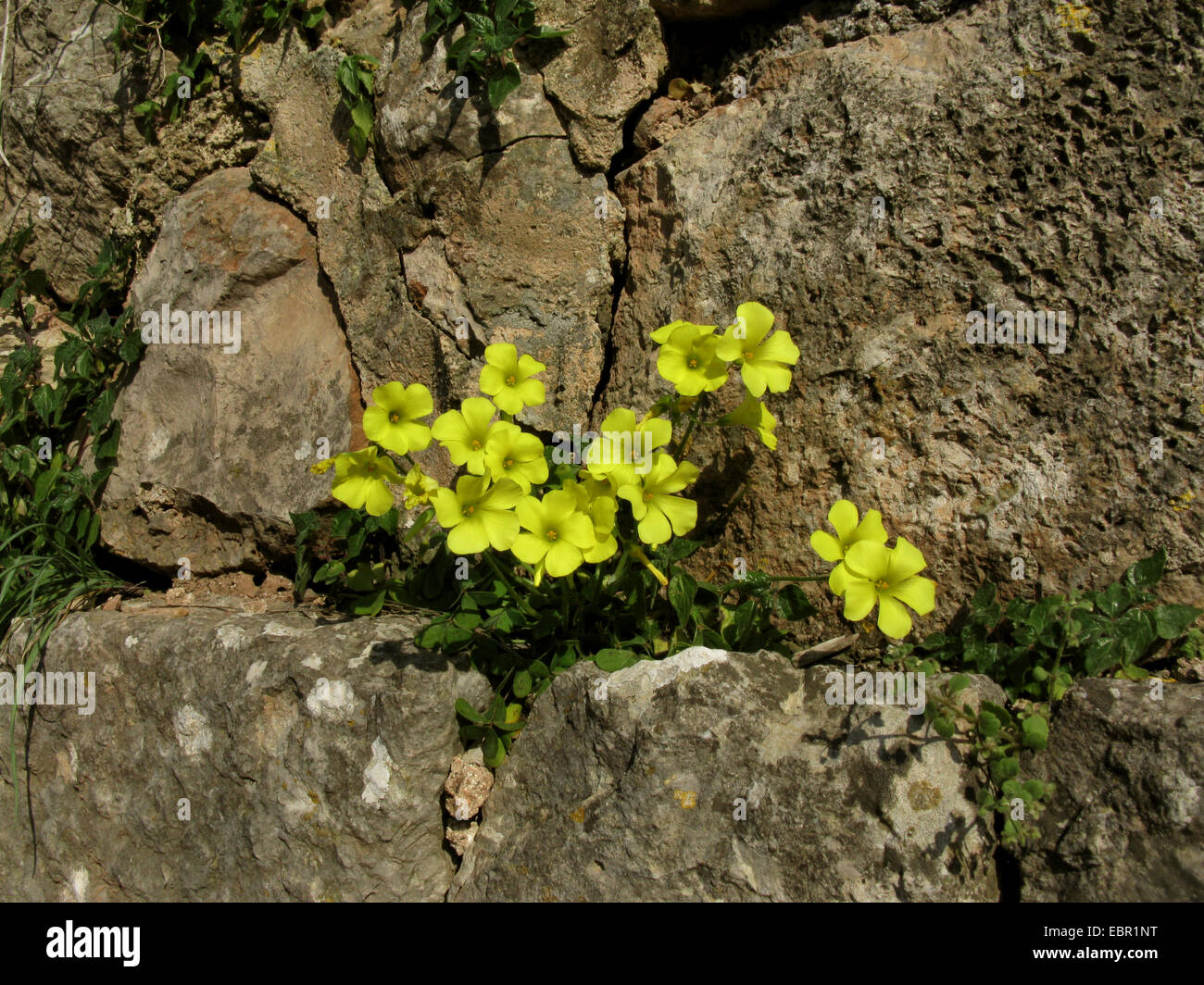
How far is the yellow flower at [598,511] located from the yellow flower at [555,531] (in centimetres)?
3

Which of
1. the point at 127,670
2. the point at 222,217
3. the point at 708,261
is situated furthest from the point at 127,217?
the point at 708,261

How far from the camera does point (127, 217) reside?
4.59 m

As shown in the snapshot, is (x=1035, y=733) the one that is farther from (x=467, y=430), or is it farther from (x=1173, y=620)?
(x=467, y=430)

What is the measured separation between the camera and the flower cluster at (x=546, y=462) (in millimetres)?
2738

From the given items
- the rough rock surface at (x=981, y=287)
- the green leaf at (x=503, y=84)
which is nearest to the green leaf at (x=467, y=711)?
the rough rock surface at (x=981, y=287)

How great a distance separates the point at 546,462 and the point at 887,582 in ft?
3.96

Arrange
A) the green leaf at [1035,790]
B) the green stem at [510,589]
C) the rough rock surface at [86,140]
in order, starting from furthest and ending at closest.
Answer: the rough rock surface at [86,140] → the green stem at [510,589] → the green leaf at [1035,790]

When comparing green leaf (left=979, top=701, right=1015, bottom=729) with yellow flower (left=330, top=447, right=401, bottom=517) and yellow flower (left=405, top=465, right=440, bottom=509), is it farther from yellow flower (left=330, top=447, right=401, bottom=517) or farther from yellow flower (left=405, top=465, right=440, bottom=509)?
yellow flower (left=330, top=447, right=401, bottom=517)

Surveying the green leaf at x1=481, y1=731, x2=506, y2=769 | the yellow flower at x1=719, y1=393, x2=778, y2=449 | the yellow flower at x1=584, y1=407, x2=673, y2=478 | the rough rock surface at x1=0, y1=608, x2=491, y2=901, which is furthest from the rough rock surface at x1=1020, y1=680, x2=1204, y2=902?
the rough rock surface at x1=0, y1=608, x2=491, y2=901

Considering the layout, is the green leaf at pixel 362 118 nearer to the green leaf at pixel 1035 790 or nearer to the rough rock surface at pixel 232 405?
the rough rock surface at pixel 232 405

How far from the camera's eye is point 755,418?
3.04 m

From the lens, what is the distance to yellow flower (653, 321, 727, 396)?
2.91 m

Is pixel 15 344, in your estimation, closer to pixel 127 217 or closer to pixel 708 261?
pixel 127 217

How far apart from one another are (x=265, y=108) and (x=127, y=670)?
2.89 metres
